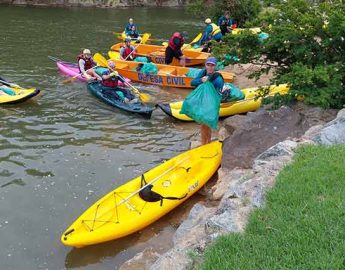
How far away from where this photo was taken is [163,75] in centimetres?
1423

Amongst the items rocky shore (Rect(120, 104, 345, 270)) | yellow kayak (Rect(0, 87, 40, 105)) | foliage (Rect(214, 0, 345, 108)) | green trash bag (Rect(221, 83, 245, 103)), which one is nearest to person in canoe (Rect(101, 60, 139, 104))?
yellow kayak (Rect(0, 87, 40, 105))

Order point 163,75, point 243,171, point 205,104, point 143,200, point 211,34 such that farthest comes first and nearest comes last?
point 211,34, point 163,75, point 205,104, point 243,171, point 143,200

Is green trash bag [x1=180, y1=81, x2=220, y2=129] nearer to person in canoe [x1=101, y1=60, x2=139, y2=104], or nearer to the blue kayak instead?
the blue kayak

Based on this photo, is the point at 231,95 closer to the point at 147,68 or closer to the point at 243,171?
the point at 147,68

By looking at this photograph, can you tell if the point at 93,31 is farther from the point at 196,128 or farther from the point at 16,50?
the point at 196,128

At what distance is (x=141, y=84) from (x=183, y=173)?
698cm

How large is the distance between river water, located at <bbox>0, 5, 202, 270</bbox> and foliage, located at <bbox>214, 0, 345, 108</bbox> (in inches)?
103

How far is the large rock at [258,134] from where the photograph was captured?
8.20 m

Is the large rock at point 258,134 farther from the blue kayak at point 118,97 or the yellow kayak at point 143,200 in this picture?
the blue kayak at point 118,97

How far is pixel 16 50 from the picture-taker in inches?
735

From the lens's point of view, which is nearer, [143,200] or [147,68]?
[143,200]

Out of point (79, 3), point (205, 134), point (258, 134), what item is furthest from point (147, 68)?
point (79, 3)

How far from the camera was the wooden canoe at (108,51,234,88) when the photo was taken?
556 inches

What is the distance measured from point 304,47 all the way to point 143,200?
14.4 feet
